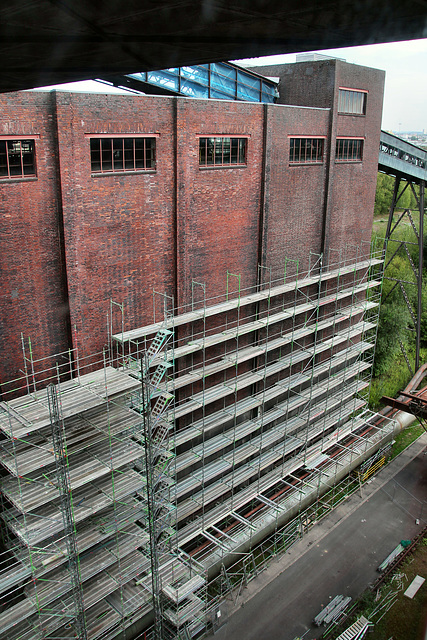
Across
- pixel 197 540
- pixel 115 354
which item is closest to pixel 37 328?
pixel 115 354

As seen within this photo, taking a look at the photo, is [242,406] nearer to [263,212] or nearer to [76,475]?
[263,212]

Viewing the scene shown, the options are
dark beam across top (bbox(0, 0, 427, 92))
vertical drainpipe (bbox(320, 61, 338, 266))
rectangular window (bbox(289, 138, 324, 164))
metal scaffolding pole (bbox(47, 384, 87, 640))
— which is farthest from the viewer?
vertical drainpipe (bbox(320, 61, 338, 266))

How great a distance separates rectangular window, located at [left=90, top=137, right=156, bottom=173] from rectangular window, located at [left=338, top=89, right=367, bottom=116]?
8.04 metres

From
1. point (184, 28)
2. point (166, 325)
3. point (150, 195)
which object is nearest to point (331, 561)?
point (166, 325)

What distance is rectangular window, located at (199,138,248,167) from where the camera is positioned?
1348cm

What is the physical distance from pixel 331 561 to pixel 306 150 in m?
12.3

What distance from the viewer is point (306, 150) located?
54.3ft

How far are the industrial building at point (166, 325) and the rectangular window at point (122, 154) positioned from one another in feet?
0.14

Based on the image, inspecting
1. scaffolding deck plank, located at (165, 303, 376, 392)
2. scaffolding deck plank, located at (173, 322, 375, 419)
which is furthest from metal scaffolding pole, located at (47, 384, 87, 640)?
scaffolding deck plank, located at (173, 322, 375, 419)

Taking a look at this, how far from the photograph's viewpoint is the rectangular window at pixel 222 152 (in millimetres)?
13477

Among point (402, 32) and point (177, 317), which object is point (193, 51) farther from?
point (177, 317)

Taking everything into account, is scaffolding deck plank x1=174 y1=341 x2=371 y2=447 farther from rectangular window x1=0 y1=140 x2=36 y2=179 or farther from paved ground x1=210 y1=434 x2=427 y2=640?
rectangular window x1=0 y1=140 x2=36 y2=179

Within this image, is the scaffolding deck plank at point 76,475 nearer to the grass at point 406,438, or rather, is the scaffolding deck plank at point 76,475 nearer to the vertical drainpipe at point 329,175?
the vertical drainpipe at point 329,175

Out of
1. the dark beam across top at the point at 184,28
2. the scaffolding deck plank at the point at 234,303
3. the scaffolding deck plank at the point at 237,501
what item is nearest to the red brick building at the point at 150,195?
the scaffolding deck plank at the point at 234,303
